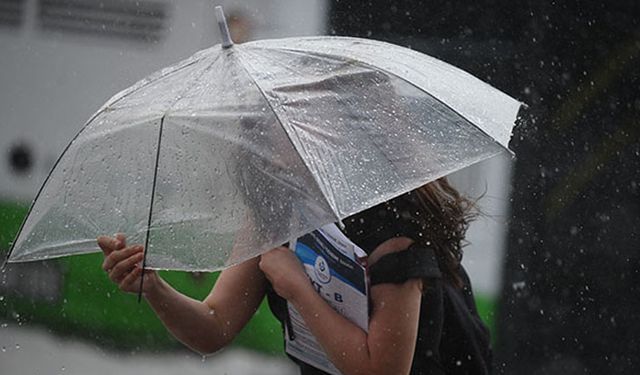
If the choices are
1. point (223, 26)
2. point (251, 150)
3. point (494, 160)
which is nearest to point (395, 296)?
point (251, 150)

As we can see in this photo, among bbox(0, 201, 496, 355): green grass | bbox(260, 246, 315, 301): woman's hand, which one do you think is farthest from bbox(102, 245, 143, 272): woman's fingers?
bbox(0, 201, 496, 355): green grass

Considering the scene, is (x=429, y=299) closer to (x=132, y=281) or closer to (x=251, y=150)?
(x=251, y=150)

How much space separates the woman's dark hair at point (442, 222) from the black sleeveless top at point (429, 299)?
2 cm

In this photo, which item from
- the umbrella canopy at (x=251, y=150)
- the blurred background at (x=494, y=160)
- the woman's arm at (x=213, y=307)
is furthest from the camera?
the blurred background at (x=494, y=160)

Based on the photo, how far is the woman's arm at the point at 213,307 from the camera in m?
2.94

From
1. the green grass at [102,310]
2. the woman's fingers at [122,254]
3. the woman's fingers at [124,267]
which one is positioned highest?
the woman's fingers at [122,254]

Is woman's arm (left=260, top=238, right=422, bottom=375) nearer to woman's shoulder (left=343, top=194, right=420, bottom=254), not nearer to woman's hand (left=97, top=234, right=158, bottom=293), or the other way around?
woman's shoulder (left=343, top=194, right=420, bottom=254)

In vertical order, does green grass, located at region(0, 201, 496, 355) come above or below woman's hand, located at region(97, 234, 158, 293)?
below

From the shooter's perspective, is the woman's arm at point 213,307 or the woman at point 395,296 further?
the woman's arm at point 213,307

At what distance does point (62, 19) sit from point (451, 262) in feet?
11.6

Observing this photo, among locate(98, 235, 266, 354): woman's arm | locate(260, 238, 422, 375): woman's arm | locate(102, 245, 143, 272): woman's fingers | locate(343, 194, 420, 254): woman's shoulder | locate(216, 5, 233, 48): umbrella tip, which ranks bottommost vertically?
locate(98, 235, 266, 354): woman's arm

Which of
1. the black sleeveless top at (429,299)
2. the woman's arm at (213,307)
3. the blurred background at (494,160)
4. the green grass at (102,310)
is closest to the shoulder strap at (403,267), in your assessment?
the black sleeveless top at (429,299)

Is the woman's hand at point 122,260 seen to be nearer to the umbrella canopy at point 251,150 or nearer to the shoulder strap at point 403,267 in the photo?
the umbrella canopy at point 251,150

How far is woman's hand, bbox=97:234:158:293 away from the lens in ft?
9.04
